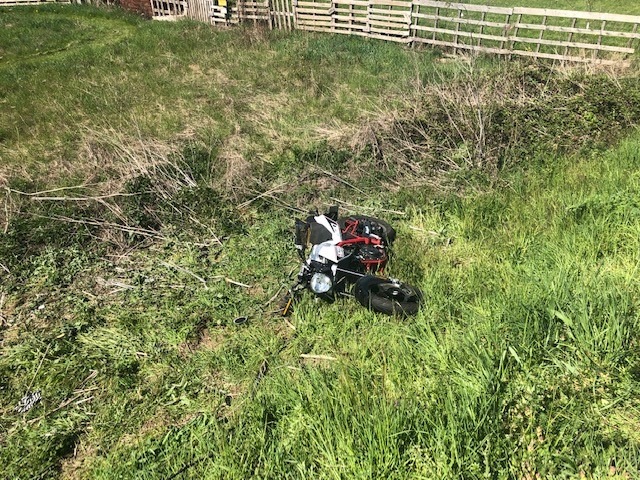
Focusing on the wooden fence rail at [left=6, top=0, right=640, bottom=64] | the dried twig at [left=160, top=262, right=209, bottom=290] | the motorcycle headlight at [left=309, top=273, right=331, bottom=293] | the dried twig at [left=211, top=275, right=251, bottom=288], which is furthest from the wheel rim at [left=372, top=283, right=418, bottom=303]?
the wooden fence rail at [left=6, top=0, right=640, bottom=64]

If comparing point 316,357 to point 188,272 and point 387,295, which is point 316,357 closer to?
point 387,295

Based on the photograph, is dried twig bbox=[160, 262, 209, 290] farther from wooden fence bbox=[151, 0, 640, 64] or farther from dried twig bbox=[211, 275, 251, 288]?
wooden fence bbox=[151, 0, 640, 64]

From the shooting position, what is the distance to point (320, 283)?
3951 mm

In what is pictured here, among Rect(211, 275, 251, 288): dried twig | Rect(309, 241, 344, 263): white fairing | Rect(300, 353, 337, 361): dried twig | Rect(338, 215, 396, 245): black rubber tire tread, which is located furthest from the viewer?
Rect(338, 215, 396, 245): black rubber tire tread

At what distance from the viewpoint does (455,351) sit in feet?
10.7

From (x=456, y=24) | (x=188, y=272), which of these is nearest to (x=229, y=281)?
(x=188, y=272)

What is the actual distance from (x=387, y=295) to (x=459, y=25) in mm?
10994

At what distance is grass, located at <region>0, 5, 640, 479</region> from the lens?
2783 mm

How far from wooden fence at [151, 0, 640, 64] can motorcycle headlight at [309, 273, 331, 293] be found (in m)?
8.59

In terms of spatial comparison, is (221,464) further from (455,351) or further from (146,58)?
(146,58)

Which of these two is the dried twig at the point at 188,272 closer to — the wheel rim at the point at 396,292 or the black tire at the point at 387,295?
the black tire at the point at 387,295

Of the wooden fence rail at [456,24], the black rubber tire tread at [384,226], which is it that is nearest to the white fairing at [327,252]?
the black rubber tire tread at [384,226]

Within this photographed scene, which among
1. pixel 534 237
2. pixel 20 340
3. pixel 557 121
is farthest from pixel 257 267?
pixel 557 121

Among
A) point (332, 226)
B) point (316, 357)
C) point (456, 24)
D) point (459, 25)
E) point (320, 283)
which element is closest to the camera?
point (316, 357)
